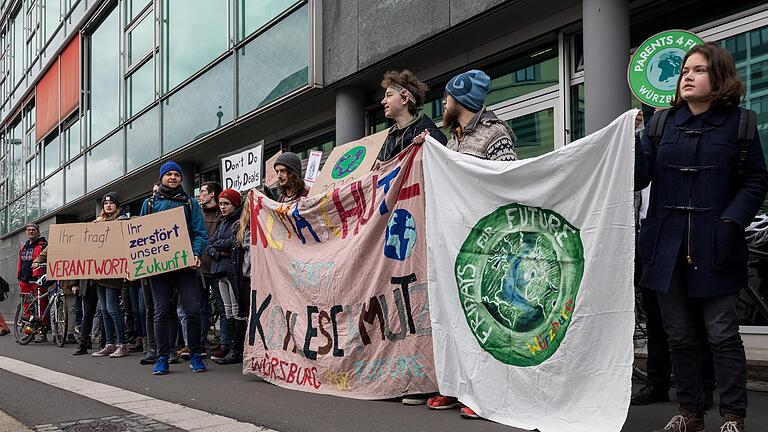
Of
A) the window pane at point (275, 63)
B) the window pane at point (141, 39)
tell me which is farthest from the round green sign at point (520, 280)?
the window pane at point (141, 39)

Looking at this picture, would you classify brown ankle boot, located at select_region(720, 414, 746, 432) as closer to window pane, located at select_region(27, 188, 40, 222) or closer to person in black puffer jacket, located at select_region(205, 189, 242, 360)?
person in black puffer jacket, located at select_region(205, 189, 242, 360)

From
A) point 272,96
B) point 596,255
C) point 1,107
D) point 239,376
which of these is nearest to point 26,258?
point 272,96

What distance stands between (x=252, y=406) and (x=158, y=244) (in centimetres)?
264

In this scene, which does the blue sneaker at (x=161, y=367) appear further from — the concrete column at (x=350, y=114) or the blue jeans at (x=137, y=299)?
the concrete column at (x=350, y=114)

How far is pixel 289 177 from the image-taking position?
6523mm

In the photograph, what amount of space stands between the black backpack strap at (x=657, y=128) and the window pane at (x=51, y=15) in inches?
945

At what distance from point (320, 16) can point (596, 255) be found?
766 cm

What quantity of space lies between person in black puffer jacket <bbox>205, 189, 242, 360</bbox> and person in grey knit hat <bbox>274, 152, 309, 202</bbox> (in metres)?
1.05

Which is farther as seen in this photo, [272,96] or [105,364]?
[272,96]

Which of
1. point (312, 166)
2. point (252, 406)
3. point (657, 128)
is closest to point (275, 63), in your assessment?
point (312, 166)

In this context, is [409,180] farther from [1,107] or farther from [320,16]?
[1,107]

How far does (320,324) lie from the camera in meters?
5.40

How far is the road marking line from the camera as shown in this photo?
4262 millimetres

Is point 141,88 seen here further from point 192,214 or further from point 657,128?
point 657,128
